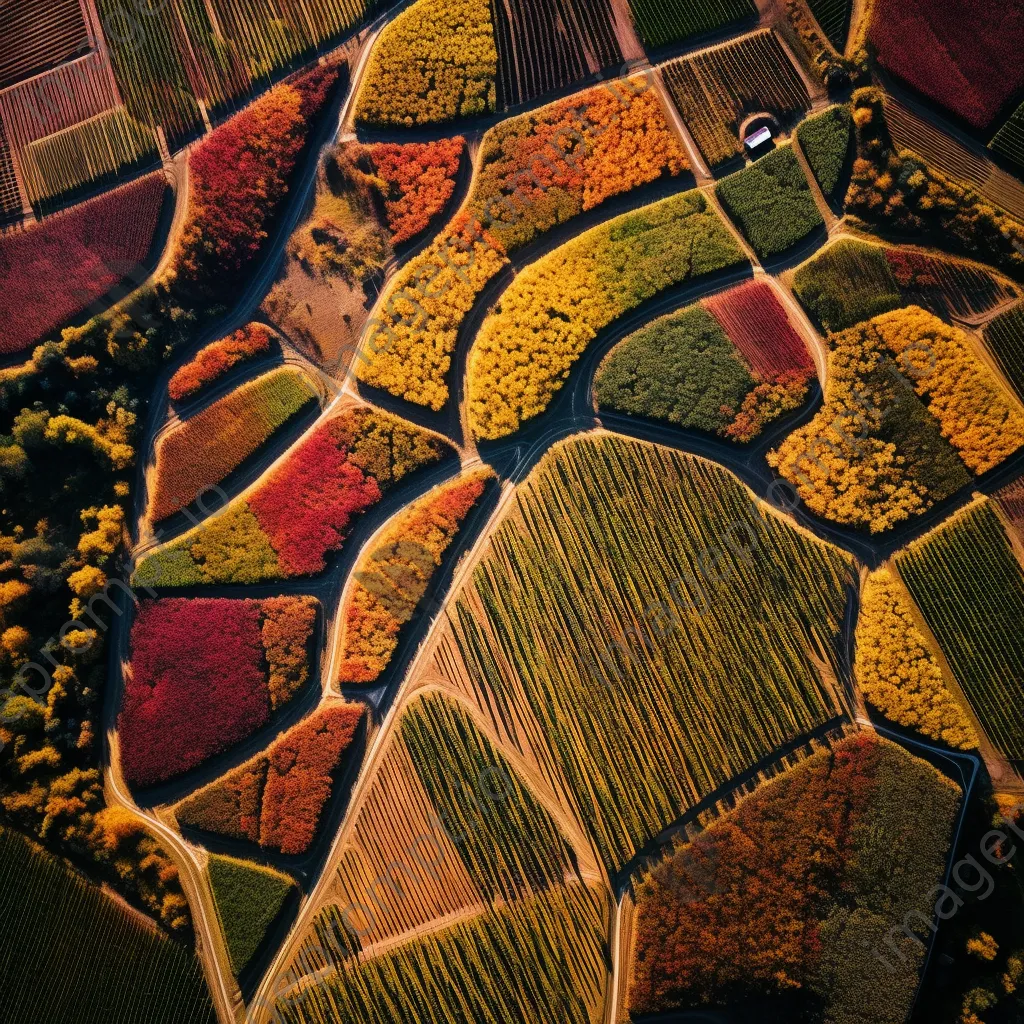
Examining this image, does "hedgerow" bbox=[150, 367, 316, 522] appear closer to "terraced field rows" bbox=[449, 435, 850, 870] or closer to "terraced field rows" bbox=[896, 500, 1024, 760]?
"terraced field rows" bbox=[449, 435, 850, 870]

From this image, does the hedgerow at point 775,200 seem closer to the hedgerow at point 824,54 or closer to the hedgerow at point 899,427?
the hedgerow at point 824,54

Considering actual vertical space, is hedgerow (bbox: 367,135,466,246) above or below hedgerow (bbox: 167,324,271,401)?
above

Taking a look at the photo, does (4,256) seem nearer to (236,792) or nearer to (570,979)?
(236,792)

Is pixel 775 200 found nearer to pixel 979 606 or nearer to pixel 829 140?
pixel 829 140

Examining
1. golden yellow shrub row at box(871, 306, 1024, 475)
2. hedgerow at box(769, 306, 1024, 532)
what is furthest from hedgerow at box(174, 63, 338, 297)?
golden yellow shrub row at box(871, 306, 1024, 475)

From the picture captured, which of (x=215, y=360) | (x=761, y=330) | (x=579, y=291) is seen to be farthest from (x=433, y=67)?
(x=761, y=330)
